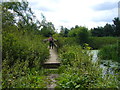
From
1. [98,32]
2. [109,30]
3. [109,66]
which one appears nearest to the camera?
[109,66]

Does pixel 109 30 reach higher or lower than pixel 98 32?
higher

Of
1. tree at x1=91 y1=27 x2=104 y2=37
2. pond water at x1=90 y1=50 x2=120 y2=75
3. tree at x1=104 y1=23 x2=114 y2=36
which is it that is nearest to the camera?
pond water at x1=90 y1=50 x2=120 y2=75

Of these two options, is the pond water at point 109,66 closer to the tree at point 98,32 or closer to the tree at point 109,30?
the tree at point 109,30

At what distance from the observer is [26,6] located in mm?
16641

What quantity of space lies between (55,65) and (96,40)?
1124 centimetres

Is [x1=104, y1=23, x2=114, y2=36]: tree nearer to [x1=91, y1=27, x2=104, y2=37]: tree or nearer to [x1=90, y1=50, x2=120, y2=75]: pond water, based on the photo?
[x1=91, y1=27, x2=104, y2=37]: tree

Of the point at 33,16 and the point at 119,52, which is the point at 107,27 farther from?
the point at 119,52

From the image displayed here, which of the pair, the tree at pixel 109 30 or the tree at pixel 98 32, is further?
the tree at pixel 98 32

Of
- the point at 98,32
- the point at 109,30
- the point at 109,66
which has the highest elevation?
the point at 109,30

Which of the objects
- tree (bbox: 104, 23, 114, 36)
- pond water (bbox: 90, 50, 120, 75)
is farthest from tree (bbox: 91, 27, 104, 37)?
pond water (bbox: 90, 50, 120, 75)

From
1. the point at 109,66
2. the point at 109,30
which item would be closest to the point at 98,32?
the point at 109,30

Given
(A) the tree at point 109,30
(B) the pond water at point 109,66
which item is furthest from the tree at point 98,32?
(B) the pond water at point 109,66

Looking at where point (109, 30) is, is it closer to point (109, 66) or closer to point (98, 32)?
point (98, 32)

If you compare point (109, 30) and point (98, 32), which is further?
point (98, 32)
